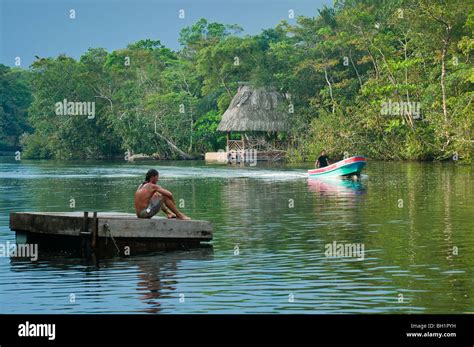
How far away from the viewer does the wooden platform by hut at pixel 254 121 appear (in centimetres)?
7238

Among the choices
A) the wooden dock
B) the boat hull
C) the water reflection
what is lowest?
the wooden dock

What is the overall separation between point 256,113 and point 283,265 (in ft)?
182

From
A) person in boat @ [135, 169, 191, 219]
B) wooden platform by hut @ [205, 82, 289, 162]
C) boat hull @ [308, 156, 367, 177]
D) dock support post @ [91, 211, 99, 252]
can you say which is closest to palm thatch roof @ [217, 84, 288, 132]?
wooden platform by hut @ [205, 82, 289, 162]

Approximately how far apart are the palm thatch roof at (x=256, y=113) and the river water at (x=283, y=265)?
38157mm

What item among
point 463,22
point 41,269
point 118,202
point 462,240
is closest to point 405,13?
point 463,22

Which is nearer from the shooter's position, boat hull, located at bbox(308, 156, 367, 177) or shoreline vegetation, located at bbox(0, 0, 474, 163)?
boat hull, located at bbox(308, 156, 367, 177)

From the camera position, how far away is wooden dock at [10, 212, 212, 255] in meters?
18.9

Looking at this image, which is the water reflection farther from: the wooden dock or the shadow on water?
the shadow on water

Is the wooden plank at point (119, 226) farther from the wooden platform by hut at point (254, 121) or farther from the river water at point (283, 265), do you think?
the wooden platform by hut at point (254, 121)

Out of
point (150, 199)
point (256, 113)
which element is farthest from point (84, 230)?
point (256, 113)

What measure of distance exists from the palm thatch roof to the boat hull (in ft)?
87.7

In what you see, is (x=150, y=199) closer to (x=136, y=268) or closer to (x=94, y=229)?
(x=94, y=229)

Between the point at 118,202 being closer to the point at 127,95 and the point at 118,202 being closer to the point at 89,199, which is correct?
the point at 89,199
